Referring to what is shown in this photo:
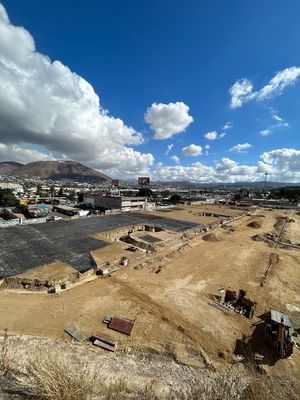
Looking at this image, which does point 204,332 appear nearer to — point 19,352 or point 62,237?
point 19,352

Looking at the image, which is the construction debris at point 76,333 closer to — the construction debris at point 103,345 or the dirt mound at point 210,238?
the construction debris at point 103,345

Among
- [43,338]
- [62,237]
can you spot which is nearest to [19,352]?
[43,338]

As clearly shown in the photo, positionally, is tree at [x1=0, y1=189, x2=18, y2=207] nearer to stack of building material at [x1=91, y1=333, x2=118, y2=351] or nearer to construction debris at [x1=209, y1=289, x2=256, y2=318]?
stack of building material at [x1=91, y1=333, x2=118, y2=351]

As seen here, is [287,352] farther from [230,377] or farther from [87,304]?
[87,304]

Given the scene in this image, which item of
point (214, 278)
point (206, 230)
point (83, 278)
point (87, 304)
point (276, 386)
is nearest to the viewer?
point (276, 386)

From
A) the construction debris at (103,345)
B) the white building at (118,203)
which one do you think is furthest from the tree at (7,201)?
the construction debris at (103,345)

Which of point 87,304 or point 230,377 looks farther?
point 87,304

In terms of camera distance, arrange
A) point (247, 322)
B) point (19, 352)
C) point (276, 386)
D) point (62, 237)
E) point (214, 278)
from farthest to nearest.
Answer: point (62, 237) < point (214, 278) < point (247, 322) < point (19, 352) < point (276, 386)
